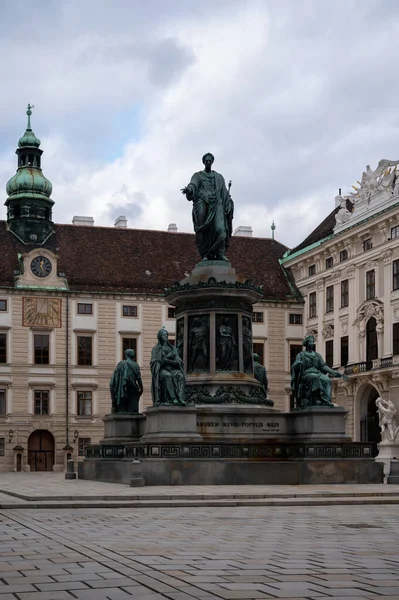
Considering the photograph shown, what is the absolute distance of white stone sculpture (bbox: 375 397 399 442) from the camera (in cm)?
5950

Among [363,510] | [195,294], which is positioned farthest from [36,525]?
[195,294]

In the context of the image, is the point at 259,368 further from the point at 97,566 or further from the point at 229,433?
the point at 97,566

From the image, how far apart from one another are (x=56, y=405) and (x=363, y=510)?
A: 166 feet

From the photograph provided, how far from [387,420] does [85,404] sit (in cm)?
2092

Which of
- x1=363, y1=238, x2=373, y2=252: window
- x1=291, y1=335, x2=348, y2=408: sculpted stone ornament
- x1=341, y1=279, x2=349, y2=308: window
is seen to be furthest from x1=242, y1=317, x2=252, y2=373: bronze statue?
x1=341, y1=279, x2=349, y2=308: window

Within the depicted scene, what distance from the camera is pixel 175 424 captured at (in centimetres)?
2753

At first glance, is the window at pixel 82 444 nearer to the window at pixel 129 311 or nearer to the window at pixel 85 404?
the window at pixel 85 404

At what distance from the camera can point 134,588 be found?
9719mm

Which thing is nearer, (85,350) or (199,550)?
(199,550)

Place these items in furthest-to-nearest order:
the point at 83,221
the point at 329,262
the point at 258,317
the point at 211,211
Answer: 1. the point at 83,221
2. the point at 258,317
3. the point at 329,262
4. the point at 211,211

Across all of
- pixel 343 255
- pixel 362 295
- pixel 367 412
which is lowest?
pixel 367 412

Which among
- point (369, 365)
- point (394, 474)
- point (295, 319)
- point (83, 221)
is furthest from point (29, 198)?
point (394, 474)

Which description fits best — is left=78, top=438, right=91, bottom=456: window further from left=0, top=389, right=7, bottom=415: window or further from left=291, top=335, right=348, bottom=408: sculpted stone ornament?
left=291, top=335, right=348, bottom=408: sculpted stone ornament

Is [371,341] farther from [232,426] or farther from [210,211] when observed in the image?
[232,426]
